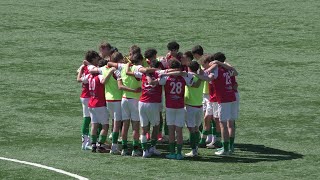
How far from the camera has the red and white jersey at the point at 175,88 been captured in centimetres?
1867

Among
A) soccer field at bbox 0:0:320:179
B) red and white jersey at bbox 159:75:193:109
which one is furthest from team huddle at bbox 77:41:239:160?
soccer field at bbox 0:0:320:179

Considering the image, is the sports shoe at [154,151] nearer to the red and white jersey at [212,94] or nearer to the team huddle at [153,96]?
the team huddle at [153,96]

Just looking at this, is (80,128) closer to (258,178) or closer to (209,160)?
(209,160)

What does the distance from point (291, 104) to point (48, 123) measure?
19.2 feet

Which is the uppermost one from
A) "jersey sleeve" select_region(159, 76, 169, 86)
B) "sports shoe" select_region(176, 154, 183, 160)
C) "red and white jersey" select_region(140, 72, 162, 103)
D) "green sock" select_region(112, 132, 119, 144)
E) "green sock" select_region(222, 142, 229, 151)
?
"jersey sleeve" select_region(159, 76, 169, 86)

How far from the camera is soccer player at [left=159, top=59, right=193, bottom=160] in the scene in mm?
18669

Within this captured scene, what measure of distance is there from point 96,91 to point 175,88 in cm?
170

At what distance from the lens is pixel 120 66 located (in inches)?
755

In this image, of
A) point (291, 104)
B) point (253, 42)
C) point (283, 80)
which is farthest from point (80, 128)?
point (253, 42)

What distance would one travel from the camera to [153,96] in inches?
740

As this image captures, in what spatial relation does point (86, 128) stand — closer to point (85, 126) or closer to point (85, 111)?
point (85, 126)

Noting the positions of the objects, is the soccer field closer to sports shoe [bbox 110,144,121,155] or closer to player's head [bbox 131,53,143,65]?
sports shoe [bbox 110,144,121,155]

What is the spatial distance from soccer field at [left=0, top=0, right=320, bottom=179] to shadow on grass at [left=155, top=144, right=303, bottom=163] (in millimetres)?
19

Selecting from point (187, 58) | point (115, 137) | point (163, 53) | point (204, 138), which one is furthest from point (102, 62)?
point (163, 53)
